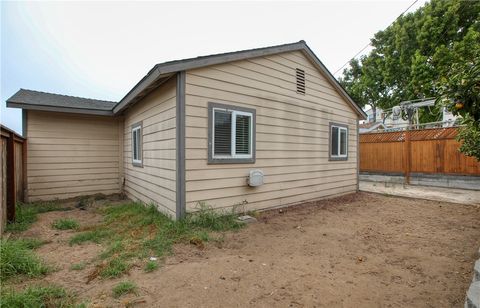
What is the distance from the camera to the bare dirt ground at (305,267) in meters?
2.38

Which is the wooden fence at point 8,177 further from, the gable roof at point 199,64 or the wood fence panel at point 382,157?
the wood fence panel at point 382,157

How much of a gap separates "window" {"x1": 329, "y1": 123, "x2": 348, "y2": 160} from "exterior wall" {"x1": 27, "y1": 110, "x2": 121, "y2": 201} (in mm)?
7005

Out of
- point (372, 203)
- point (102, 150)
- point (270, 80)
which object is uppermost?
point (270, 80)

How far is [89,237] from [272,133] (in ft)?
13.8

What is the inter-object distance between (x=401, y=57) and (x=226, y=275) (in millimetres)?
20915

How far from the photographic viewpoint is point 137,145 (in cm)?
682

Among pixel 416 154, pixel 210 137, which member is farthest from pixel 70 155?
pixel 416 154

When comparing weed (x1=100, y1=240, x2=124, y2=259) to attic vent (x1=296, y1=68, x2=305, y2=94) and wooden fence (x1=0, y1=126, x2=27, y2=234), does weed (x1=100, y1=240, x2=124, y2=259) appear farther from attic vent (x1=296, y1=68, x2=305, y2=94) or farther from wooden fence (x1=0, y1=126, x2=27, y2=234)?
attic vent (x1=296, y1=68, x2=305, y2=94)

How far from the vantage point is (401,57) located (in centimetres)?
1783

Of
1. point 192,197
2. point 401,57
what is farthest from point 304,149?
point 401,57

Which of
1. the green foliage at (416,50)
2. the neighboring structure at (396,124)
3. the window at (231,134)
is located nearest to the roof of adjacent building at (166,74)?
the window at (231,134)

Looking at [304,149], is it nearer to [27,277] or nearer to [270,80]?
[270,80]

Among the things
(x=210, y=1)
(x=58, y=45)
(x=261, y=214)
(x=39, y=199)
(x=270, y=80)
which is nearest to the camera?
(x=261, y=214)

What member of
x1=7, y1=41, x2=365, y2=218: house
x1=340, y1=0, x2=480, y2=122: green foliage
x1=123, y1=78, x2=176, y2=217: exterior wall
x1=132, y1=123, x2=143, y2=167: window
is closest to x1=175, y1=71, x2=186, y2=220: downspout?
x1=7, y1=41, x2=365, y2=218: house
